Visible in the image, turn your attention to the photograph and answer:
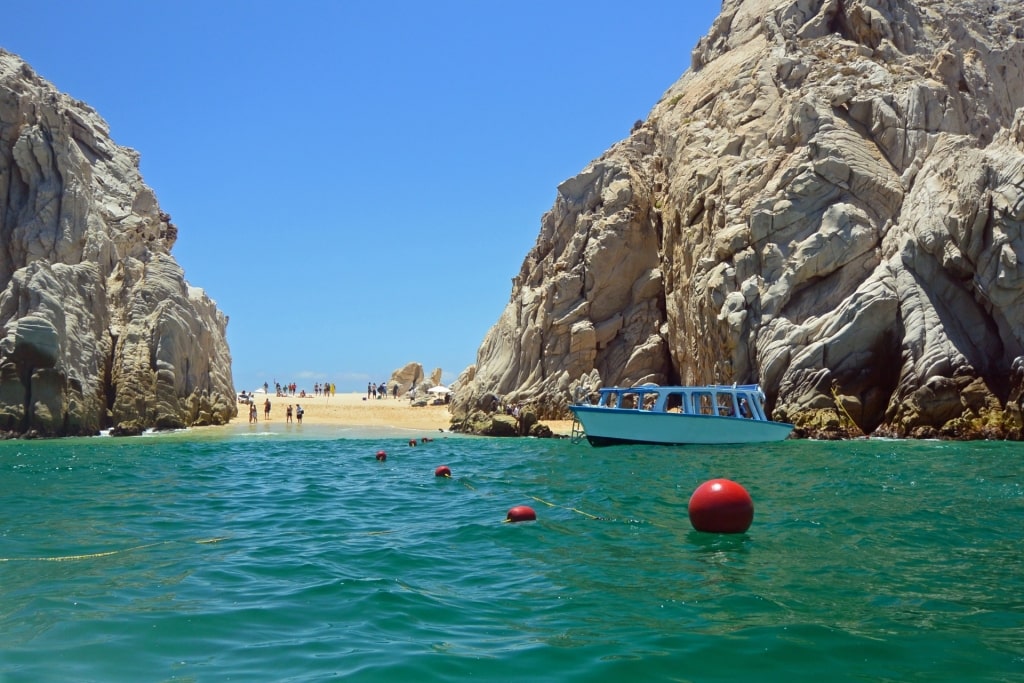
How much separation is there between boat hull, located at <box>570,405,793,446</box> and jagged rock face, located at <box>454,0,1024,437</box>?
415cm

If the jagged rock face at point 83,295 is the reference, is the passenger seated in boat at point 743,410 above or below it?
below

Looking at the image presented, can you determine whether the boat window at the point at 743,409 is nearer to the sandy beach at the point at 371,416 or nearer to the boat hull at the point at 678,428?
the boat hull at the point at 678,428

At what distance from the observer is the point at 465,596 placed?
917 cm

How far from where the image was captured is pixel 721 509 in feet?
38.8

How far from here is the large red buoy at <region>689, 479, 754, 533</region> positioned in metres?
11.8

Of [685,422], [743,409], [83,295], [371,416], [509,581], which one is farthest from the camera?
[371,416]

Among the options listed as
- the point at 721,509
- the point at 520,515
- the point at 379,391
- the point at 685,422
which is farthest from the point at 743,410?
the point at 379,391

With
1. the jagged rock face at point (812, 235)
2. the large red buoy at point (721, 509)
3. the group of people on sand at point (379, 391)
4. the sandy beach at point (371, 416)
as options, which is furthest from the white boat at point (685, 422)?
the group of people on sand at point (379, 391)

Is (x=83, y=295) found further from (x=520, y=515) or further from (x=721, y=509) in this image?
(x=721, y=509)

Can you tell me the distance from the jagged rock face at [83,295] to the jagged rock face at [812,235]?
16.6 m

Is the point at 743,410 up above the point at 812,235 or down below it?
below

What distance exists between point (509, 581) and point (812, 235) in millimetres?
30485

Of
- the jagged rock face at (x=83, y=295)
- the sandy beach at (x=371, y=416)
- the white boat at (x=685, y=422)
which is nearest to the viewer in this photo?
the white boat at (x=685, y=422)

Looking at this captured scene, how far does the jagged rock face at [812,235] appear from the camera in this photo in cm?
3231
